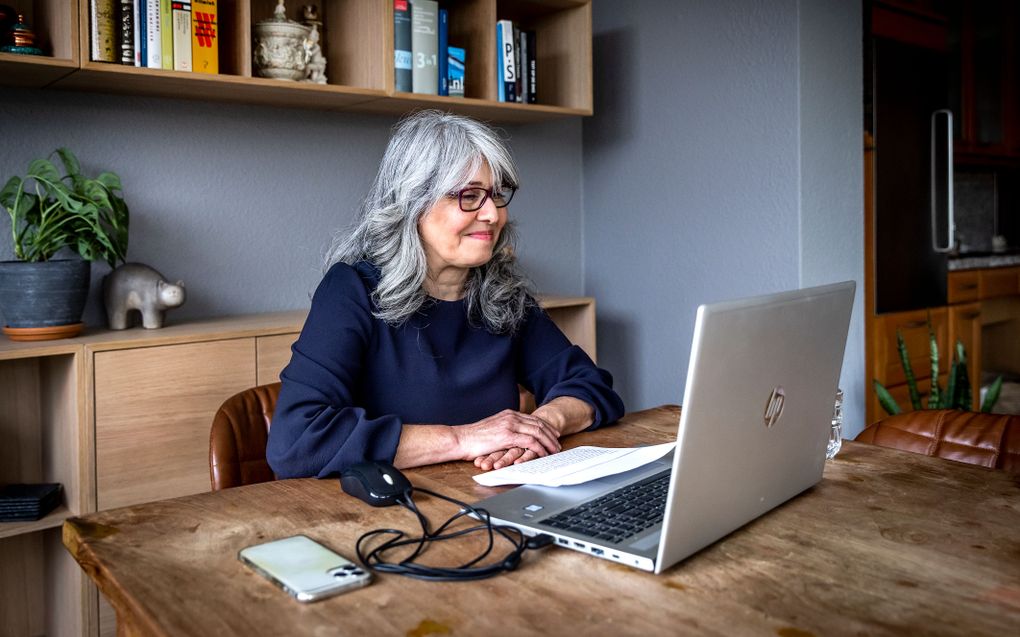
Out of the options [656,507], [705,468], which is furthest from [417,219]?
[705,468]

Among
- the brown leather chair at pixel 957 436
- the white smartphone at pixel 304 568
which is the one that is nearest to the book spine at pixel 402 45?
the brown leather chair at pixel 957 436

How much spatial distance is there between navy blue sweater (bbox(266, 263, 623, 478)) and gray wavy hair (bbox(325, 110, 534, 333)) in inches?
1.5

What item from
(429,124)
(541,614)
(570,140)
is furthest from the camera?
(570,140)

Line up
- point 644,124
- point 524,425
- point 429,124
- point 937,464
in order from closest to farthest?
1. point 937,464
2. point 524,425
3. point 429,124
4. point 644,124

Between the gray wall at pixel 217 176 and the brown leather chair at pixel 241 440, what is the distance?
1109mm

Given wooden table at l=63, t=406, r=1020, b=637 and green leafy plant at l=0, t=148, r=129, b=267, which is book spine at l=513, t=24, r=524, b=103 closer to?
green leafy plant at l=0, t=148, r=129, b=267

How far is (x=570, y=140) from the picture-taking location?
12.5 ft

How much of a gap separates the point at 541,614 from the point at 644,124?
2975mm

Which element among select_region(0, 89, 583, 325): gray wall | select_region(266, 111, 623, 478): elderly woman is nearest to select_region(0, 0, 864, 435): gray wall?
select_region(0, 89, 583, 325): gray wall

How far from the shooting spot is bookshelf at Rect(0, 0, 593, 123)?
2238 millimetres

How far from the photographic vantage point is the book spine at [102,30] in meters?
2.22

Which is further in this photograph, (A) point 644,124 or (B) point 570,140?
(B) point 570,140

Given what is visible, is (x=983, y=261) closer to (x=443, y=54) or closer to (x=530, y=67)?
(x=530, y=67)

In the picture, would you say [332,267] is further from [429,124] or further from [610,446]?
[610,446]
